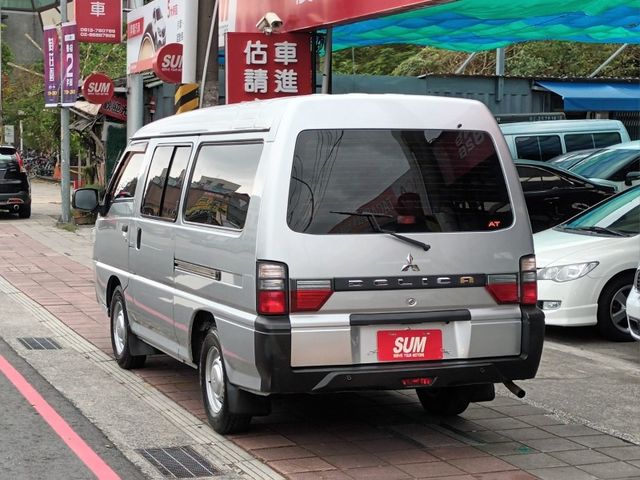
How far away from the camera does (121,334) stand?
8.73m

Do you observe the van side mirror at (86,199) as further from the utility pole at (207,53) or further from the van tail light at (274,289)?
the utility pole at (207,53)

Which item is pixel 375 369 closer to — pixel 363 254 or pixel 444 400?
pixel 363 254

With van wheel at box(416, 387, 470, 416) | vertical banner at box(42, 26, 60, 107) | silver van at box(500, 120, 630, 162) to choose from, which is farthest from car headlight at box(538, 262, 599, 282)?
vertical banner at box(42, 26, 60, 107)

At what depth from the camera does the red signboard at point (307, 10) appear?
40.0 feet

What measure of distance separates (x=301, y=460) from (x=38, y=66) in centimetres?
4501

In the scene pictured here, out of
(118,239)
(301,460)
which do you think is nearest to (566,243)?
(118,239)

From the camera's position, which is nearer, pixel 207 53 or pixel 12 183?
pixel 207 53

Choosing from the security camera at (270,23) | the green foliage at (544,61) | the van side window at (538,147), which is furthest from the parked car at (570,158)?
the green foliage at (544,61)

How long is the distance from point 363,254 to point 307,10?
9171 mm

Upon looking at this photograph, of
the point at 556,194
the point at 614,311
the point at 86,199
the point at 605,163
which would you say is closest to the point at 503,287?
the point at 86,199

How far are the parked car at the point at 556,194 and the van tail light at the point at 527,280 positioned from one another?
9.43 meters

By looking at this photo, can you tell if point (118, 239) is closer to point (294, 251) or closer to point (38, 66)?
point (294, 251)

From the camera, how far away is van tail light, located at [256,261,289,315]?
5703mm

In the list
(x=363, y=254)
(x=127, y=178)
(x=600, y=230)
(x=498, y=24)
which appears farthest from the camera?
A: (x=498, y=24)
